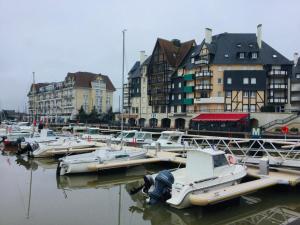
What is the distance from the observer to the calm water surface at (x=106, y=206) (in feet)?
40.8

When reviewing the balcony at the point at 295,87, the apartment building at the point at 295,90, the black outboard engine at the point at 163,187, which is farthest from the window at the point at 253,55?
the black outboard engine at the point at 163,187

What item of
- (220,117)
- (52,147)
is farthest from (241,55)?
(52,147)

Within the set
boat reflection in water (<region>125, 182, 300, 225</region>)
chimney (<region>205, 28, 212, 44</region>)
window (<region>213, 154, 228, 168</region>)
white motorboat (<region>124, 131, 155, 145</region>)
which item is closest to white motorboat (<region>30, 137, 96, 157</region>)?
white motorboat (<region>124, 131, 155, 145</region>)

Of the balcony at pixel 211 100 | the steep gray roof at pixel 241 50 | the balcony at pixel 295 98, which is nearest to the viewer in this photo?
the steep gray roof at pixel 241 50

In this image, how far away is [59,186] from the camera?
17.9 m

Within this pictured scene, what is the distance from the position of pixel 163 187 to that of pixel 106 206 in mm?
2794

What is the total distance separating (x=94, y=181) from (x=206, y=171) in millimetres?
7882

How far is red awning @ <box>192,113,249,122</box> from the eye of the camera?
51531 mm

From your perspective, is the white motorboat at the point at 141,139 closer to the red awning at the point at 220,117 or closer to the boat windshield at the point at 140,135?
the boat windshield at the point at 140,135

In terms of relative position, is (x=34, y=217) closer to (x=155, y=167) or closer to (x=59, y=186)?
(x=59, y=186)

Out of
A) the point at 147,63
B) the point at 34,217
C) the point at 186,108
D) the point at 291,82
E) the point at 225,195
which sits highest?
the point at 147,63

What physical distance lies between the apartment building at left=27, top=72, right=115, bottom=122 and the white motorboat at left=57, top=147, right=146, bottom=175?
3152 inches

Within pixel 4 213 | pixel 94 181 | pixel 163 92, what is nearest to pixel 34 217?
pixel 4 213

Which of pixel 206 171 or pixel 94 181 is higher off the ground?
pixel 206 171
